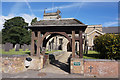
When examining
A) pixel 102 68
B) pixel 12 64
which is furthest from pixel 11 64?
pixel 102 68

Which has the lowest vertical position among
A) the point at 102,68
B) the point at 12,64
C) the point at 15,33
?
the point at 102,68

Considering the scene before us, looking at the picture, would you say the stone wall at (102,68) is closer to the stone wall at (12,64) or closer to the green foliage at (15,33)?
the stone wall at (12,64)

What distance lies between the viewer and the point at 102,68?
21.9 ft

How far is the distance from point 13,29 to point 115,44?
1186 inches

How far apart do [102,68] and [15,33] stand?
2977 centimetres

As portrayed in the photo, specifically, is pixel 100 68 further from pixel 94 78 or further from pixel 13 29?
pixel 13 29

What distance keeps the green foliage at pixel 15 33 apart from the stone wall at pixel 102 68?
1102 inches

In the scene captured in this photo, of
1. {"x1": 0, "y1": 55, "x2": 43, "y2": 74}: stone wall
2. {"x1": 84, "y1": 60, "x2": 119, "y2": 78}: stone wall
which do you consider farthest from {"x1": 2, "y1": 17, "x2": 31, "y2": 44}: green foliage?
{"x1": 84, "y1": 60, "x2": 119, "y2": 78}: stone wall

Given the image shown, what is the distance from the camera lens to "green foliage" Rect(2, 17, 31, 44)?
94.0 ft

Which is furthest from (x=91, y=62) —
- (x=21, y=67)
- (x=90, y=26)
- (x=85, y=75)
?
(x=90, y=26)

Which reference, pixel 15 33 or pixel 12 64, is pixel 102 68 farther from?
pixel 15 33

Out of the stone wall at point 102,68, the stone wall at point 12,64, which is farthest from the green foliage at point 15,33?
the stone wall at point 102,68

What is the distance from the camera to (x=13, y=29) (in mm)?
28328

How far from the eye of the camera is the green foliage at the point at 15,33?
94.0 ft
